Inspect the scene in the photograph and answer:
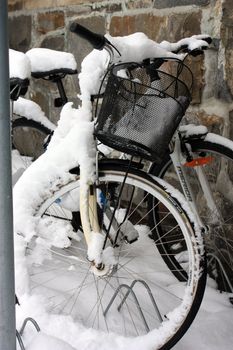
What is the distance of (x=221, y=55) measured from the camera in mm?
2385

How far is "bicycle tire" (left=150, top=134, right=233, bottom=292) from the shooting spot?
2.18 meters

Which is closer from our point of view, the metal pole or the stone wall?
the metal pole

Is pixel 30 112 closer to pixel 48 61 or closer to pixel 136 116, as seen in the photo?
pixel 48 61

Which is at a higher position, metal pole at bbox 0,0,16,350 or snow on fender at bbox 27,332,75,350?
metal pole at bbox 0,0,16,350

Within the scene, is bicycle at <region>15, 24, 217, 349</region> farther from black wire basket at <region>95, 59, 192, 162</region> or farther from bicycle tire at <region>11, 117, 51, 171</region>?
bicycle tire at <region>11, 117, 51, 171</region>

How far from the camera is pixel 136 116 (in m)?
1.66

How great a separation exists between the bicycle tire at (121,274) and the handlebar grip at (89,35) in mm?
453

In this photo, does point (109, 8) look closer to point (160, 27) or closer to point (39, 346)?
point (160, 27)

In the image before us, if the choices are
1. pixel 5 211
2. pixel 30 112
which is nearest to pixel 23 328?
pixel 5 211

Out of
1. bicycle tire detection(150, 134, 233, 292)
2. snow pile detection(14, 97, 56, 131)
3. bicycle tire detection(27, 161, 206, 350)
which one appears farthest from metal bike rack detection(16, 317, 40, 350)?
snow pile detection(14, 97, 56, 131)

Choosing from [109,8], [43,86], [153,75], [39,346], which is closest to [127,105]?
[153,75]

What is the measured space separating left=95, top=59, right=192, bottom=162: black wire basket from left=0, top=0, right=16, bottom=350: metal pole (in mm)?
612

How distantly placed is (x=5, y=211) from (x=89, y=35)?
698 millimetres

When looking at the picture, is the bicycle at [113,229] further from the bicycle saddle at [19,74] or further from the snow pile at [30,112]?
the snow pile at [30,112]
